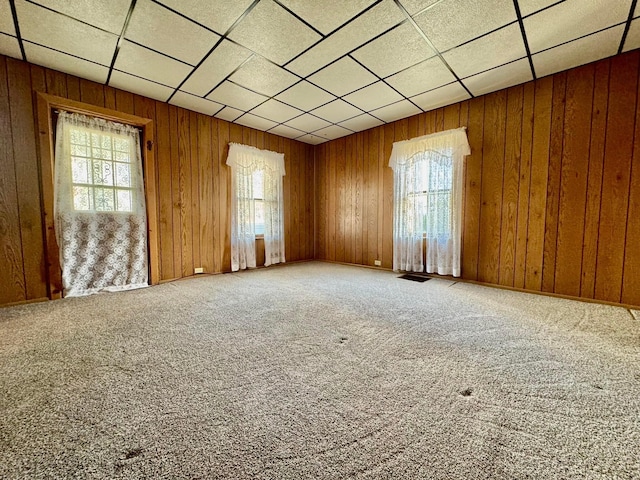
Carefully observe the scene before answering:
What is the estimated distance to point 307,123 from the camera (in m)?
4.20

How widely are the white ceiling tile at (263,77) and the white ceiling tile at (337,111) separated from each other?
0.74 meters

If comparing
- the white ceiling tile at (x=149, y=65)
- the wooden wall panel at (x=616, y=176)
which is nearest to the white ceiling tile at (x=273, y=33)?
the white ceiling tile at (x=149, y=65)

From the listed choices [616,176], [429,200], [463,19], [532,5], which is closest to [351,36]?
[463,19]

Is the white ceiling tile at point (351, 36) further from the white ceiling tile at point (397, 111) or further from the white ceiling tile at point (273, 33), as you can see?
the white ceiling tile at point (397, 111)

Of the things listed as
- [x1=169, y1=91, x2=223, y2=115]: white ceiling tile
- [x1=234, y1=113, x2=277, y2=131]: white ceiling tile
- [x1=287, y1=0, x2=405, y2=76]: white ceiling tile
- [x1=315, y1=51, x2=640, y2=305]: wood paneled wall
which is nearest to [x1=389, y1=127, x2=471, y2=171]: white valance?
[x1=315, y1=51, x2=640, y2=305]: wood paneled wall

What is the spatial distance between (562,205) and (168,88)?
15.3 ft

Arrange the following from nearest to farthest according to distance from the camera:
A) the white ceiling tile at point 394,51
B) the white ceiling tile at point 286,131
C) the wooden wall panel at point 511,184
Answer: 1. the white ceiling tile at point 394,51
2. the wooden wall panel at point 511,184
3. the white ceiling tile at point 286,131

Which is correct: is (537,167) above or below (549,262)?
above

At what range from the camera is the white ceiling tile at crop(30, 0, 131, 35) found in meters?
1.85

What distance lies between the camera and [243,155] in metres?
4.27

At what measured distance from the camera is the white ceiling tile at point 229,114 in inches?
146

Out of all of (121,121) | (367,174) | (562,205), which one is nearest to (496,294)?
(562,205)

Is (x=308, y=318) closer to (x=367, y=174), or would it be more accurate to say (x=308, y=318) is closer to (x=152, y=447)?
(x=152, y=447)

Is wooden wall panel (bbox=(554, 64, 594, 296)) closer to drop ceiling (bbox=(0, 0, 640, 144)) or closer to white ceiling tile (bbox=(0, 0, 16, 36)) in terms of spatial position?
drop ceiling (bbox=(0, 0, 640, 144))
